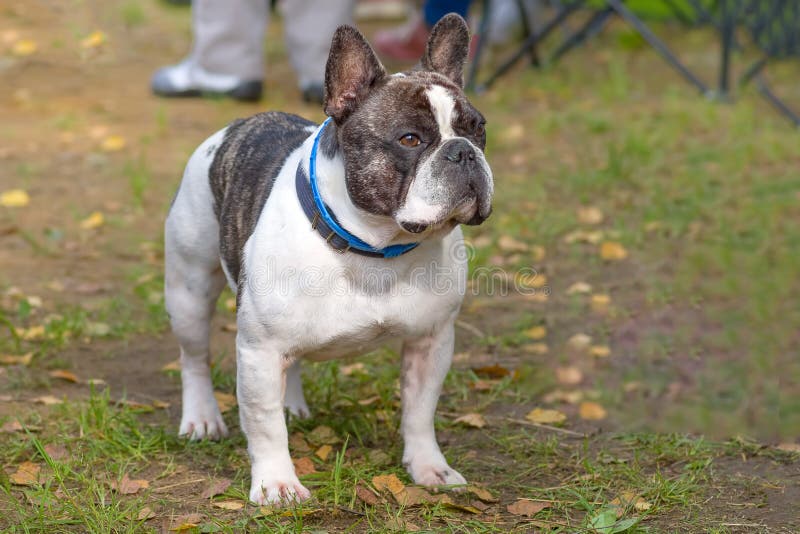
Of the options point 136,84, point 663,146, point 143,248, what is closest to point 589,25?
point 663,146

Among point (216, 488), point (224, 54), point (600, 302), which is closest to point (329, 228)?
→ point (216, 488)

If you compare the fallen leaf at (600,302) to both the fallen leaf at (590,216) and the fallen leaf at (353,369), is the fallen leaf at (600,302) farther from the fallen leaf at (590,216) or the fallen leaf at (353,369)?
the fallen leaf at (353,369)

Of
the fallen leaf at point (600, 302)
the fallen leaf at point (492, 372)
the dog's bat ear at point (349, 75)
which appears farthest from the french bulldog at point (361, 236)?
the fallen leaf at point (600, 302)

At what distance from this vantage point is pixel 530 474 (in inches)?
143

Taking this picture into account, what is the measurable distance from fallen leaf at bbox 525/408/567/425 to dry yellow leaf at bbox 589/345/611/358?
626mm

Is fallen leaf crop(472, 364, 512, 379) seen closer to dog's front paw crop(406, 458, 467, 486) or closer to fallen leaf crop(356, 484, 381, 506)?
dog's front paw crop(406, 458, 467, 486)

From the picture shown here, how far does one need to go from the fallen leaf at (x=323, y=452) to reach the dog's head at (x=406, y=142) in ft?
3.52

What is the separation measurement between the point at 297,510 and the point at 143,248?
3.07 meters

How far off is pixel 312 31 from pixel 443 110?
16.9 ft

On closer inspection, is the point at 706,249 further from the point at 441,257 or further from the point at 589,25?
the point at 589,25

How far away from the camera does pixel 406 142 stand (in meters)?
2.97

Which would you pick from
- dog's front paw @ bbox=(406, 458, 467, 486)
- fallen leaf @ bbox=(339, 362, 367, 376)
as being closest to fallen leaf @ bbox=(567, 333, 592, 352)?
fallen leaf @ bbox=(339, 362, 367, 376)

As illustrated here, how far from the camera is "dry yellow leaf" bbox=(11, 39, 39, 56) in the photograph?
903 cm

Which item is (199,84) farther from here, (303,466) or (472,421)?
(303,466)
